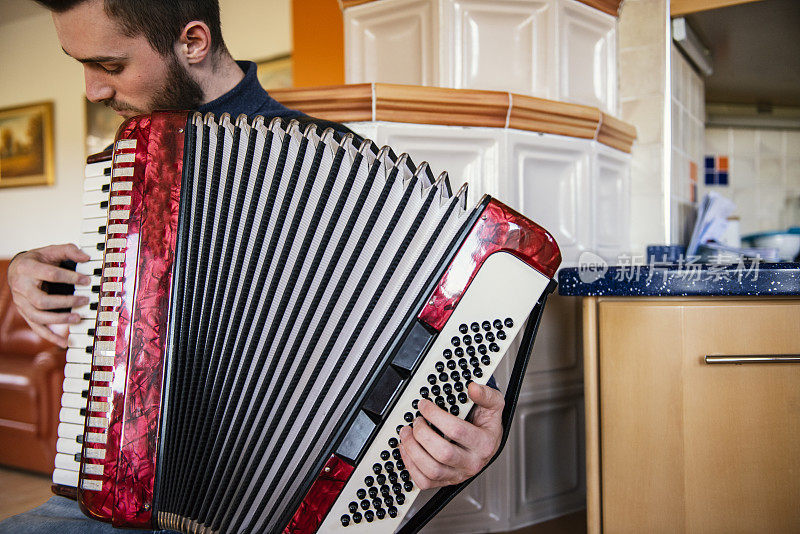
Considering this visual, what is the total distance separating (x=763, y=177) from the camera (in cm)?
159

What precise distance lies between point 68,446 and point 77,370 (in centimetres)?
9

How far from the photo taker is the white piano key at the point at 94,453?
61 centimetres

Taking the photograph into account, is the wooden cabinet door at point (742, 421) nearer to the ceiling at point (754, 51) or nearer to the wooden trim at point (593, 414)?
the wooden trim at point (593, 414)

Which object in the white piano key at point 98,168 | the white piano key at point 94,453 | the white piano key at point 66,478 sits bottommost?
the white piano key at point 66,478

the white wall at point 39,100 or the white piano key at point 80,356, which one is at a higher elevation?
the white wall at point 39,100

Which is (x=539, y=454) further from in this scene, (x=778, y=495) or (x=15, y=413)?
(x=15, y=413)

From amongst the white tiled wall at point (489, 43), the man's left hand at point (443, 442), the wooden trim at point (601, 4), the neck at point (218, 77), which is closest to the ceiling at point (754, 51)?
the wooden trim at point (601, 4)

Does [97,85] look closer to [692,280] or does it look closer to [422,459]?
[422,459]

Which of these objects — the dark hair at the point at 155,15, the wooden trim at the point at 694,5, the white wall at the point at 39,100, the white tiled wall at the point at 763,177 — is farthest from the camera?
the white wall at the point at 39,100

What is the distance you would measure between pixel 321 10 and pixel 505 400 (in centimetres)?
164

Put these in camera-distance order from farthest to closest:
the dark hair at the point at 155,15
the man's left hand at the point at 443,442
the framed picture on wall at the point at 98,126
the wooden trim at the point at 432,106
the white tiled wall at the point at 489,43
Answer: the framed picture on wall at the point at 98,126 → the white tiled wall at the point at 489,43 → the wooden trim at the point at 432,106 → the dark hair at the point at 155,15 → the man's left hand at the point at 443,442

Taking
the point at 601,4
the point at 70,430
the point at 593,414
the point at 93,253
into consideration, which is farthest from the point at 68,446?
the point at 601,4

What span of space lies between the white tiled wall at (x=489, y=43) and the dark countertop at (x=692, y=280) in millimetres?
627

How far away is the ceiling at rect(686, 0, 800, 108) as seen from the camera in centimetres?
142
